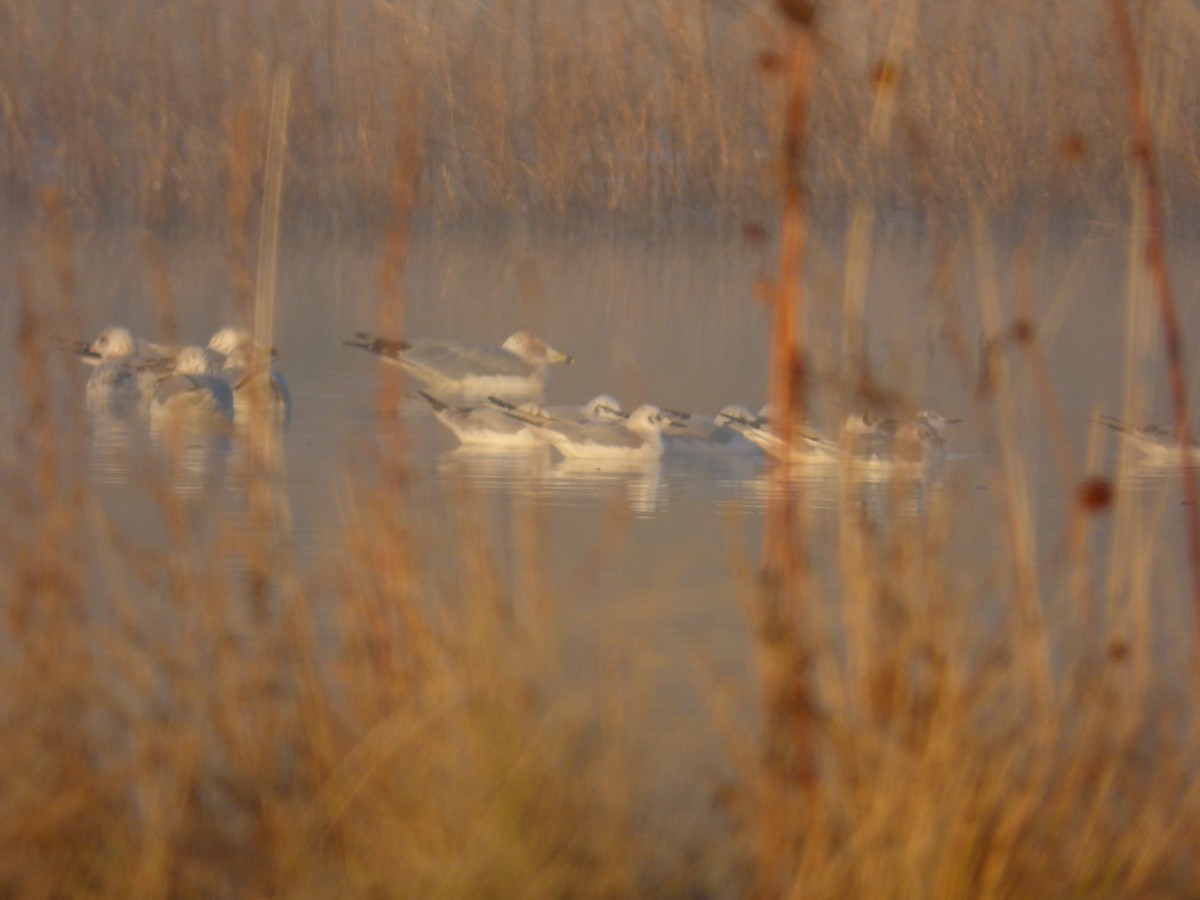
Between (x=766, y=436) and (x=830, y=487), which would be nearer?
(x=830, y=487)

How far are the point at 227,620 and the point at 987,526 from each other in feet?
7.41

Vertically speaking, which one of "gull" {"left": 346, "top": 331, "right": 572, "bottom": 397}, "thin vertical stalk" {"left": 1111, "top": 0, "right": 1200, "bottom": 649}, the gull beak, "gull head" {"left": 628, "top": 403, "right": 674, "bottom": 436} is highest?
"thin vertical stalk" {"left": 1111, "top": 0, "right": 1200, "bottom": 649}

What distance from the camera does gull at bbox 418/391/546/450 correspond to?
6.46 meters

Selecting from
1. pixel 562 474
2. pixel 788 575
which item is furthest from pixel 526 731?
pixel 562 474

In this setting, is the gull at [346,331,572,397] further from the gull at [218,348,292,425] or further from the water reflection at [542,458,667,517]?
the water reflection at [542,458,667,517]

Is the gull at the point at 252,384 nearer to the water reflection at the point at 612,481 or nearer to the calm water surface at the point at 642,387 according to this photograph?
the calm water surface at the point at 642,387

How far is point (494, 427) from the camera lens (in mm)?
6512

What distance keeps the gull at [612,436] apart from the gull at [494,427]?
0.12 meters

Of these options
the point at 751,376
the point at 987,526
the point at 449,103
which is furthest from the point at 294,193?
the point at 987,526

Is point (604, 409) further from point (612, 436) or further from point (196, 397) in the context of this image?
point (196, 397)

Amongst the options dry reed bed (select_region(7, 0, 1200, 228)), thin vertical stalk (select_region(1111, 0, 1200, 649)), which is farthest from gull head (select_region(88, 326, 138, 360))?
dry reed bed (select_region(7, 0, 1200, 228))

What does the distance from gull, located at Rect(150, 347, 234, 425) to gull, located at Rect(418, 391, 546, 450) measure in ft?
2.43

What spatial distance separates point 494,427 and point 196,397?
1.01 meters

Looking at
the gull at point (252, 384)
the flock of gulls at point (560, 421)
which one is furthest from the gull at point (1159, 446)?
the gull at point (252, 384)
